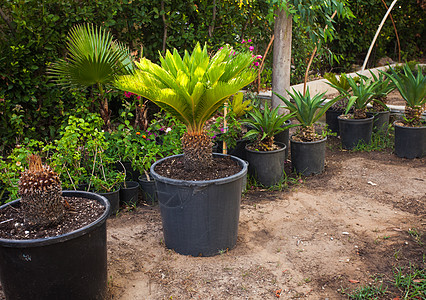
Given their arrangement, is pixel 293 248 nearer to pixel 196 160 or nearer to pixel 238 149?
pixel 196 160

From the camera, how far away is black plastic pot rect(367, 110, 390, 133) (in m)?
5.49

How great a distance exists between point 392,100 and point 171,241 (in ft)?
20.8

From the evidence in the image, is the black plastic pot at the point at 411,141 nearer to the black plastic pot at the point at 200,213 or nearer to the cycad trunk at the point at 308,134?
the cycad trunk at the point at 308,134

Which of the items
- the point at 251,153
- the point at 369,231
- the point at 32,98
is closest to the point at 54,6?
the point at 32,98

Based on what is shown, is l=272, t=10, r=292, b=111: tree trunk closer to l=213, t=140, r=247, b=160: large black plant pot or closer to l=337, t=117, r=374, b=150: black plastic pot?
l=337, t=117, r=374, b=150: black plastic pot

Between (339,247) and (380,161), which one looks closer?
(339,247)

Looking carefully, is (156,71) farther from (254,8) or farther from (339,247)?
(254,8)

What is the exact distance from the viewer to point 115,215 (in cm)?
353

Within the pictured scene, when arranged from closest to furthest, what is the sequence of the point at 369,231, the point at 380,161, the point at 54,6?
the point at 369,231 < the point at 54,6 < the point at 380,161

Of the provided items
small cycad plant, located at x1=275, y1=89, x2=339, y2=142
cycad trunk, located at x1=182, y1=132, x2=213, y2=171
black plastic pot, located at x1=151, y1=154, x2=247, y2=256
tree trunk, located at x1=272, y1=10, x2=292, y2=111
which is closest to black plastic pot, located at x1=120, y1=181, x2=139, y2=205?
black plastic pot, located at x1=151, y1=154, x2=247, y2=256

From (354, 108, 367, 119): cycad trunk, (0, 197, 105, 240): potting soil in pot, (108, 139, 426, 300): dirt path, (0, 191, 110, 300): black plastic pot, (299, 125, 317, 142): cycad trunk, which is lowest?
(108, 139, 426, 300): dirt path

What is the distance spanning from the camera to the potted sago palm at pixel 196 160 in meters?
2.59

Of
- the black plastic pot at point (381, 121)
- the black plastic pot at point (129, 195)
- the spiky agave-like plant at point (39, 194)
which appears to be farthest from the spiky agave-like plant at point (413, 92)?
the spiky agave-like plant at point (39, 194)

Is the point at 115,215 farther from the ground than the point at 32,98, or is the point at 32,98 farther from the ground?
the point at 32,98
